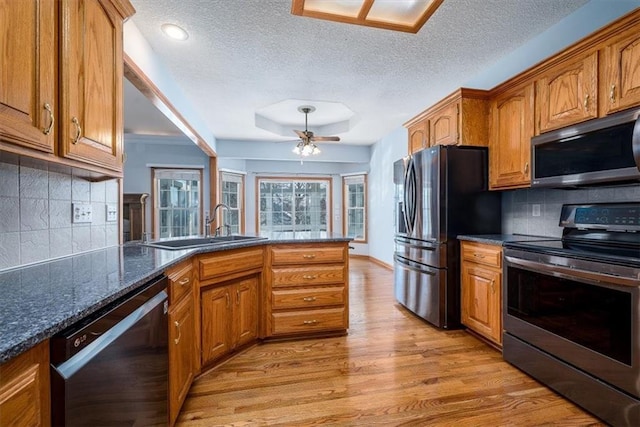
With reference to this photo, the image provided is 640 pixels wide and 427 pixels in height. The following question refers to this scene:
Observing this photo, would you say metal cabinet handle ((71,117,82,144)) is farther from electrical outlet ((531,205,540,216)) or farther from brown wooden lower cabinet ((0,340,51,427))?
electrical outlet ((531,205,540,216))

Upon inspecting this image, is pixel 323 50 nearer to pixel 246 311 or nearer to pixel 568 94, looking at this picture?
pixel 568 94

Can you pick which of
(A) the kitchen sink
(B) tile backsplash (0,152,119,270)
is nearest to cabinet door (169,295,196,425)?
(A) the kitchen sink

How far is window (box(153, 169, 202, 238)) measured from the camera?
579 cm

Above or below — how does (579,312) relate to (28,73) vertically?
below

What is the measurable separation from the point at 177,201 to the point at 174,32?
4124 millimetres

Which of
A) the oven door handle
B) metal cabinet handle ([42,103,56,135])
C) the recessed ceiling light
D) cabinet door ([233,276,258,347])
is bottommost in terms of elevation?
cabinet door ([233,276,258,347])

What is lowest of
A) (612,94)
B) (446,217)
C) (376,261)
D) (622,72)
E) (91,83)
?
(376,261)

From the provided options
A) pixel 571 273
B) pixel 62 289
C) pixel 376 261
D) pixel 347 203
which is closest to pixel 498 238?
pixel 571 273

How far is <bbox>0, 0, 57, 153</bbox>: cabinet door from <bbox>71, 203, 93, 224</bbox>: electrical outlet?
2.46ft

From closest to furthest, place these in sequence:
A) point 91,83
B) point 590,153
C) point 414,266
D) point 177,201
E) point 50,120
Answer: point 50,120, point 91,83, point 590,153, point 414,266, point 177,201

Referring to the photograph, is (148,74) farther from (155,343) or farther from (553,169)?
(553,169)

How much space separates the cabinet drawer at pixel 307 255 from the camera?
2533mm

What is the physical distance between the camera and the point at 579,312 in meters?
1.73

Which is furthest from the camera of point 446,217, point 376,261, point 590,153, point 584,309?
point 376,261
